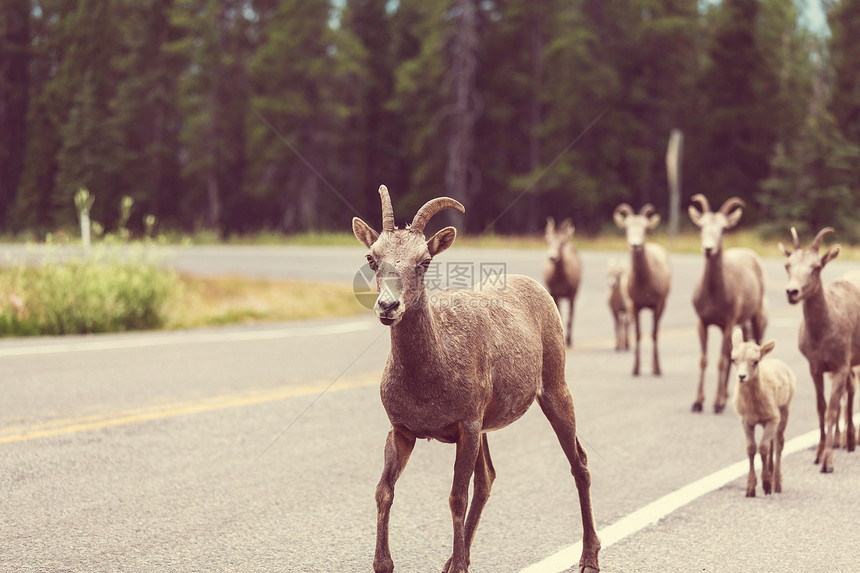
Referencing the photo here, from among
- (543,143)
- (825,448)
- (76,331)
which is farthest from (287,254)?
(825,448)

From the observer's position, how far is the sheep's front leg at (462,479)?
4074 millimetres

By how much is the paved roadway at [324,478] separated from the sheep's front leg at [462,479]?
0.89 metres

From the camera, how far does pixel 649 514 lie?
19.4 ft

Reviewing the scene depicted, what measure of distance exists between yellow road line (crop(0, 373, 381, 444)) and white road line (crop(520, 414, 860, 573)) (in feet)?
15.2

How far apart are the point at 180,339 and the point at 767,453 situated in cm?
968

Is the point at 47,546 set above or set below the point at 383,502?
below

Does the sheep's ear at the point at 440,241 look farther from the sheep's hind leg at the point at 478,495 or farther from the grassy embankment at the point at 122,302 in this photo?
the grassy embankment at the point at 122,302

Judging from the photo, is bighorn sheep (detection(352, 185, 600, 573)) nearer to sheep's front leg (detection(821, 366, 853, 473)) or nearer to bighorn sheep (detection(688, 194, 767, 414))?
sheep's front leg (detection(821, 366, 853, 473))

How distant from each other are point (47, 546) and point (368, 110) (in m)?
54.7

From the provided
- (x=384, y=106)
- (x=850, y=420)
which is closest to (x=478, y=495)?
(x=850, y=420)

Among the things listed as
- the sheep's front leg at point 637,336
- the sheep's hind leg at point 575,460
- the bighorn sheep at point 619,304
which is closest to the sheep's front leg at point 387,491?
the sheep's hind leg at point 575,460

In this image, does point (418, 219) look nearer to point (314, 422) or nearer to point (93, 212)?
point (314, 422)

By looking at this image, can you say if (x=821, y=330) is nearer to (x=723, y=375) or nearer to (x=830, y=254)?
(x=830, y=254)

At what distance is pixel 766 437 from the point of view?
6562 millimetres
